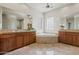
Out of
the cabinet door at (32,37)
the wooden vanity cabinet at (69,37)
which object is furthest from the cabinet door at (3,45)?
the wooden vanity cabinet at (69,37)

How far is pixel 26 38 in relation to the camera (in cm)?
324

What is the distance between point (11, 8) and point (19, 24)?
0.44 m

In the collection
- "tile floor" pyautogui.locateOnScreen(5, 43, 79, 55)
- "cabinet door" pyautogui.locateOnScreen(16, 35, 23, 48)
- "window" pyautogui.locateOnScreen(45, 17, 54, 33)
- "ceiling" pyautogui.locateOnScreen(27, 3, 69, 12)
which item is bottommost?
"tile floor" pyautogui.locateOnScreen(5, 43, 79, 55)

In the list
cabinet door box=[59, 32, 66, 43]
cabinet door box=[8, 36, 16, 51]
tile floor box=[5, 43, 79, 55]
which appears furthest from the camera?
cabinet door box=[8, 36, 16, 51]

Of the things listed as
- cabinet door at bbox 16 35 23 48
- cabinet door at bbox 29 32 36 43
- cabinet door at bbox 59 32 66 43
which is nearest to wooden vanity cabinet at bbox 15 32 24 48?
cabinet door at bbox 16 35 23 48

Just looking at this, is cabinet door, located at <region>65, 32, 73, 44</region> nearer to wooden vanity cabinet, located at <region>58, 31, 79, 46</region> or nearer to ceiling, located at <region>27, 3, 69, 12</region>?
wooden vanity cabinet, located at <region>58, 31, 79, 46</region>

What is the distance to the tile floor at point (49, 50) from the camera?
8.88 ft

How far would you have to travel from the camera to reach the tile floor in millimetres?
2707

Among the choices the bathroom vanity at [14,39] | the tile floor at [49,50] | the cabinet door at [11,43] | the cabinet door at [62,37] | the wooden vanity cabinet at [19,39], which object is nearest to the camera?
the tile floor at [49,50]

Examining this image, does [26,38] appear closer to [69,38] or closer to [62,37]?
[62,37]

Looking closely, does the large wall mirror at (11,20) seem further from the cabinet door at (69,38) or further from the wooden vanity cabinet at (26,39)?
the cabinet door at (69,38)

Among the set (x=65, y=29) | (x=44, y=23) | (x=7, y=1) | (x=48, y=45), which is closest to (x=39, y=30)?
(x=44, y=23)

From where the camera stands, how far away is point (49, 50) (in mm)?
2738
